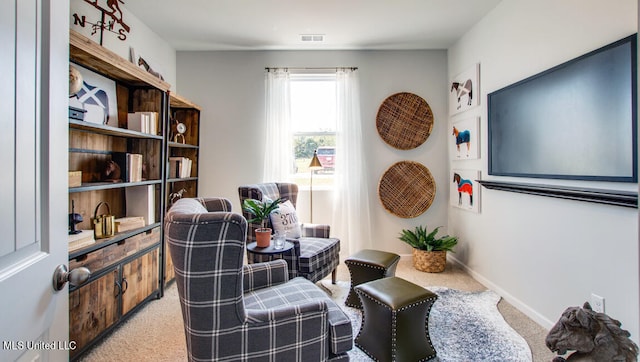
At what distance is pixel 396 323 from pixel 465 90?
8.87 ft

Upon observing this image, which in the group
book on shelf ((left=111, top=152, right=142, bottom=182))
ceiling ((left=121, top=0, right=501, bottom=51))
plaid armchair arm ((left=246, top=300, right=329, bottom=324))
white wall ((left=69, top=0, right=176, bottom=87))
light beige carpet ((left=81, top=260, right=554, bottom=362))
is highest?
ceiling ((left=121, top=0, right=501, bottom=51))

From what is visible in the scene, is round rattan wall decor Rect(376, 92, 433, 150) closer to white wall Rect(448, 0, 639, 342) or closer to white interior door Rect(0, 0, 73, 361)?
white wall Rect(448, 0, 639, 342)

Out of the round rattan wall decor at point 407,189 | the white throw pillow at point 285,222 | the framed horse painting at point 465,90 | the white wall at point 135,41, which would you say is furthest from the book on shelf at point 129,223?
the framed horse painting at point 465,90

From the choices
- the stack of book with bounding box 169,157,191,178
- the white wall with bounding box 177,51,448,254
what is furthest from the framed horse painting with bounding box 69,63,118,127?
the white wall with bounding box 177,51,448,254

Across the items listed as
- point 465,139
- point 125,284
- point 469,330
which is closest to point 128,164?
point 125,284

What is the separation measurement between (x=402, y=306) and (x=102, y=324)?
1.94 m

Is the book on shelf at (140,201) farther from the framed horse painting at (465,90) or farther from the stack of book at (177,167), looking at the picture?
the framed horse painting at (465,90)

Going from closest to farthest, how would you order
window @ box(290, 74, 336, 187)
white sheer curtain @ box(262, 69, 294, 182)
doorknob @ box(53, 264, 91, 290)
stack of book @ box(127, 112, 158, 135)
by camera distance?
doorknob @ box(53, 264, 91, 290), stack of book @ box(127, 112, 158, 135), white sheer curtain @ box(262, 69, 294, 182), window @ box(290, 74, 336, 187)

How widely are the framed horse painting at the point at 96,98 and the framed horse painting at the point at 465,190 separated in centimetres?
340

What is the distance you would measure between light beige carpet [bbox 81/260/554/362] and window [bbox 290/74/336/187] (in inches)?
81.4

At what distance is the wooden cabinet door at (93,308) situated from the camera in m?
1.80

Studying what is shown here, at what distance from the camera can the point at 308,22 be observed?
3123mm

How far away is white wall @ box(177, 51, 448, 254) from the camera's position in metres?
3.85

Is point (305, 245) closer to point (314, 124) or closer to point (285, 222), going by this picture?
point (285, 222)
